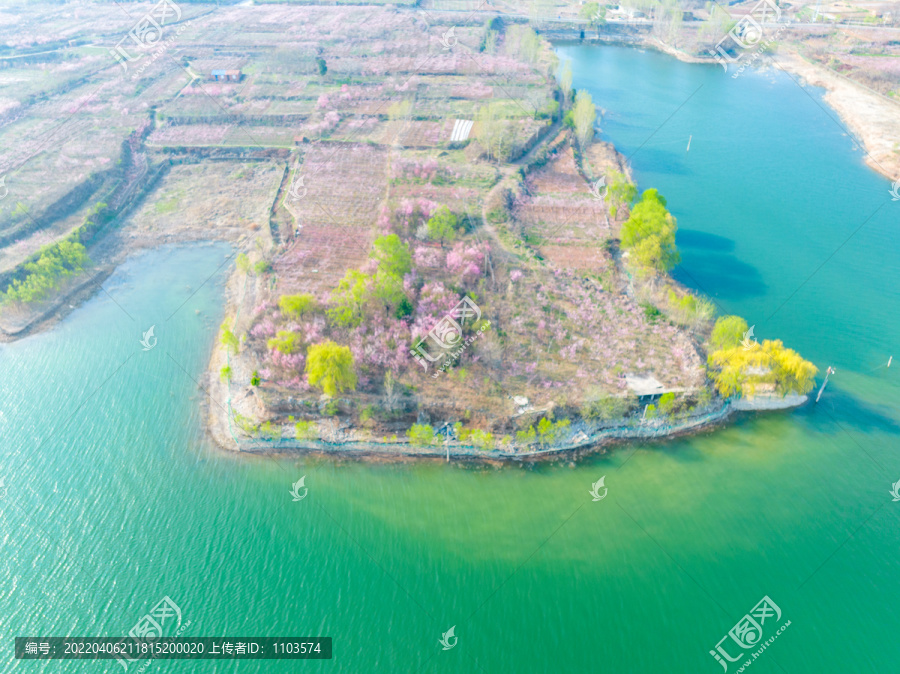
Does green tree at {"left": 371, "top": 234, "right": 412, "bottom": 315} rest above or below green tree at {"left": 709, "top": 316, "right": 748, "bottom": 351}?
above

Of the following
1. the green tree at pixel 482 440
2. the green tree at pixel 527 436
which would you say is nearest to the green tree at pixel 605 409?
the green tree at pixel 527 436

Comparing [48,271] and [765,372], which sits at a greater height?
[48,271]
